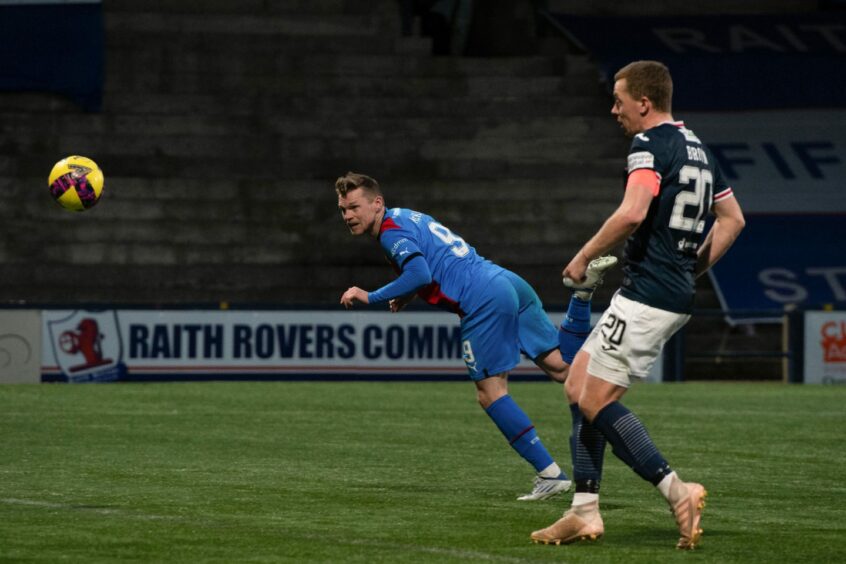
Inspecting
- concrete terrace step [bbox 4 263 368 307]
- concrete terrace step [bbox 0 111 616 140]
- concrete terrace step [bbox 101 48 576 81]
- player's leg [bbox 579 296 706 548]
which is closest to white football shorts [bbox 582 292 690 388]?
player's leg [bbox 579 296 706 548]

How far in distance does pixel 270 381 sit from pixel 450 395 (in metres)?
3.21

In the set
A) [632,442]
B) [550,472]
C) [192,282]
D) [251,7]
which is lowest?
[550,472]

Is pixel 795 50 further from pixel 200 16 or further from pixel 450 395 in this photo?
pixel 450 395

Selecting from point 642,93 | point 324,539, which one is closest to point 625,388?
point 642,93

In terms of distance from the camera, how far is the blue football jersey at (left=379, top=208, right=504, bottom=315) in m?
8.80

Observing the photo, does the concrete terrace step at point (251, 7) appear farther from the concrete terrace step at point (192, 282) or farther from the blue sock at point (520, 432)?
the blue sock at point (520, 432)

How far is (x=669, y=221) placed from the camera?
21.7ft

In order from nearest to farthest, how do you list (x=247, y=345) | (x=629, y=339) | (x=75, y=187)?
(x=629, y=339) → (x=75, y=187) → (x=247, y=345)

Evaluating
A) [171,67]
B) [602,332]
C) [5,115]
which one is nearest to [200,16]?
[171,67]

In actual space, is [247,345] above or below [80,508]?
above

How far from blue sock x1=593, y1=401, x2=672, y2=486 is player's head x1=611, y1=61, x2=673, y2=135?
123cm

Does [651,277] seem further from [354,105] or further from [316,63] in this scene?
[316,63]

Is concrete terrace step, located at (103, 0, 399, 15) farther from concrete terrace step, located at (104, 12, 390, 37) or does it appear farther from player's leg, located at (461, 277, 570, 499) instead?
player's leg, located at (461, 277, 570, 499)

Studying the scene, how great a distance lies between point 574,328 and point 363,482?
1.95m
